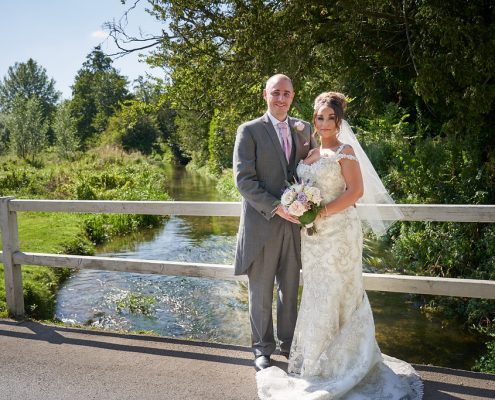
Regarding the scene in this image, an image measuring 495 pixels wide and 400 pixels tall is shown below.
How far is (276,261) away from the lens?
157 inches

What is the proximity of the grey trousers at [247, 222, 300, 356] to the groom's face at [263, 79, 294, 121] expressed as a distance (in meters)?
0.88

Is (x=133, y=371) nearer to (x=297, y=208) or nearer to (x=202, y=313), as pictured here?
(x=297, y=208)

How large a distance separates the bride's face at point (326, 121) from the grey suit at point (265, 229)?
34 centimetres

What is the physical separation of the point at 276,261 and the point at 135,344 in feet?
5.38

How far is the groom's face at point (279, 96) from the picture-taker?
3.85m

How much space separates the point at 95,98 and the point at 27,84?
19.5 metres

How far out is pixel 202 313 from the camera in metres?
8.12

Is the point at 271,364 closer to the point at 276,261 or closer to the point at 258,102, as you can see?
the point at 276,261

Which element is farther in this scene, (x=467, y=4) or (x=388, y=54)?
(x=388, y=54)

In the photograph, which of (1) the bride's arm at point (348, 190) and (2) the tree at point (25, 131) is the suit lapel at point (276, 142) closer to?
(1) the bride's arm at point (348, 190)

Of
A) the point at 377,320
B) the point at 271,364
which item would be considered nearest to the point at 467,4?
the point at 377,320

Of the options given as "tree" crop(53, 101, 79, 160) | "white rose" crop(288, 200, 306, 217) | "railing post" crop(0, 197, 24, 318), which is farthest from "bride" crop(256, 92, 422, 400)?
"tree" crop(53, 101, 79, 160)

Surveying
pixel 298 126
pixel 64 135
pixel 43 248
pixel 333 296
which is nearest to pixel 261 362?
pixel 333 296

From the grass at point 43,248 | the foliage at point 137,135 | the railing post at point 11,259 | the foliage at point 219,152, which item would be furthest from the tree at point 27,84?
the railing post at point 11,259
